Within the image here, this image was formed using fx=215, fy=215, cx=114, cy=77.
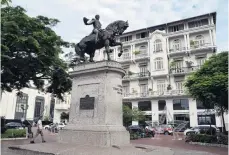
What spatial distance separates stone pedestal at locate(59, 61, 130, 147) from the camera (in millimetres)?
7449

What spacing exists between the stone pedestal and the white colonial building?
23.6 metres

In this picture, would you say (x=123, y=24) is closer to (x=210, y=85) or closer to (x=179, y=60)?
(x=210, y=85)

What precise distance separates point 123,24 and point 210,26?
95.8 ft

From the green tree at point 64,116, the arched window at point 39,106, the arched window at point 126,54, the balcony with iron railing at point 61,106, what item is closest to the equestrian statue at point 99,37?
the arched window at point 126,54

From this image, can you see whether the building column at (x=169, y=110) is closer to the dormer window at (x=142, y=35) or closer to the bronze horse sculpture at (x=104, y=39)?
the dormer window at (x=142, y=35)

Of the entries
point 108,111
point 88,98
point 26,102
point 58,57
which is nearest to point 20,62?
point 58,57

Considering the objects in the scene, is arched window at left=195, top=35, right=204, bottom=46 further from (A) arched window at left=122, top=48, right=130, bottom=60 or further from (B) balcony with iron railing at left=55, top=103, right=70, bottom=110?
(B) balcony with iron railing at left=55, top=103, right=70, bottom=110

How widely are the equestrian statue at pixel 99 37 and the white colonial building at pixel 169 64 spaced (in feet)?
74.2

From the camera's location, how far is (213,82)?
47.8 feet

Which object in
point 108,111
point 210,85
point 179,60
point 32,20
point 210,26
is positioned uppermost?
point 210,26

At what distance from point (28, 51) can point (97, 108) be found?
9.37 metres

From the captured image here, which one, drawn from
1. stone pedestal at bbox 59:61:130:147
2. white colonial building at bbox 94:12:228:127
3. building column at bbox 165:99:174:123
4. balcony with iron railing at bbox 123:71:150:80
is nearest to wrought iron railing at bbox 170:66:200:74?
white colonial building at bbox 94:12:228:127

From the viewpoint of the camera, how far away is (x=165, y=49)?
120 ft

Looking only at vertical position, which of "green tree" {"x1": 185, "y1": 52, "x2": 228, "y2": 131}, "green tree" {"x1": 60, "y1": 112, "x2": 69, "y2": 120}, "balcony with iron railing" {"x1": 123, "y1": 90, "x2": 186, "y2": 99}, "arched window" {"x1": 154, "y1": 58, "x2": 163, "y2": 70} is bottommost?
"green tree" {"x1": 60, "y1": 112, "x2": 69, "y2": 120}
